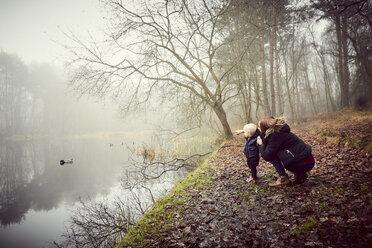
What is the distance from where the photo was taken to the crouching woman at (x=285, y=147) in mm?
3080

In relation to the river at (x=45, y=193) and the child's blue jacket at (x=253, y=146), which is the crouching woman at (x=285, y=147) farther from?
the river at (x=45, y=193)

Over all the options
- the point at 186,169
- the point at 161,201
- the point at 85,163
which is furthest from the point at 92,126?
the point at 161,201

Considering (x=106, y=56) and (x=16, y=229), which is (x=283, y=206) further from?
(x=106, y=56)

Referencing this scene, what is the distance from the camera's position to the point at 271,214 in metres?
2.84

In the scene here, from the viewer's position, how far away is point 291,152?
3107mm

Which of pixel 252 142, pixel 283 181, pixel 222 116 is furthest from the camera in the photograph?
pixel 222 116

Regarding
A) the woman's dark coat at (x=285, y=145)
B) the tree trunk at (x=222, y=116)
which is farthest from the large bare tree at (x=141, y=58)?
the woman's dark coat at (x=285, y=145)

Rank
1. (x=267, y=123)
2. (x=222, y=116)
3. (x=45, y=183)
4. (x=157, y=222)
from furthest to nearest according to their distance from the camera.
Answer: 1. (x=222, y=116)
2. (x=45, y=183)
3. (x=267, y=123)
4. (x=157, y=222)

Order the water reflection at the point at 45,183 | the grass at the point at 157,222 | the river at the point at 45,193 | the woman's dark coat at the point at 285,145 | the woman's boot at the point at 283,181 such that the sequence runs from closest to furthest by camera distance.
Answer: the grass at the point at 157,222 < the woman's dark coat at the point at 285,145 < the woman's boot at the point at 283,181 < the river at the point at 45,193 < the water reflection at the point at 45,183

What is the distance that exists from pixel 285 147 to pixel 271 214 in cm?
121

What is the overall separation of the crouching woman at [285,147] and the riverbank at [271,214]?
0.56 m

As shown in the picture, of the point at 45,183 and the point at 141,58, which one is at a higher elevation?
the point at 141,58

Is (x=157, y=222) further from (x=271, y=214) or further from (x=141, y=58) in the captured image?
(x=141, y=58)

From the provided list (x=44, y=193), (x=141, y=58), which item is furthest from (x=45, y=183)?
(x=141, y=58)
